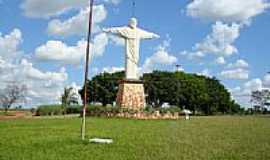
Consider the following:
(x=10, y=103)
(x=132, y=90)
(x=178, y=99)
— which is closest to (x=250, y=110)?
(x=178, y=99)

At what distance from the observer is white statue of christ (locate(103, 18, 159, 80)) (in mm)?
39969

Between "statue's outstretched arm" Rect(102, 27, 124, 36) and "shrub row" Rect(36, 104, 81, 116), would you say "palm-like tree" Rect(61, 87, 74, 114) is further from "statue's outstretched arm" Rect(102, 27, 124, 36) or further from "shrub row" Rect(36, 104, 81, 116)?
"statue's outstretched arm" Rect(102, 27, 124, 36)

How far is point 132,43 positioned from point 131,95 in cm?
480

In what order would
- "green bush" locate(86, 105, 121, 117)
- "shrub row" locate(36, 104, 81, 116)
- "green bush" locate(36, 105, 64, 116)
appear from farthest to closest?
"shrub row" locate(36, 104, 81, 116) → "green bush" locate(36, 105, 64, 116) → "green bush" locate(86, 105, 121, 117)

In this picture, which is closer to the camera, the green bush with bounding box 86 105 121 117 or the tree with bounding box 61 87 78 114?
the green bush with bounding box 86 105 121 117

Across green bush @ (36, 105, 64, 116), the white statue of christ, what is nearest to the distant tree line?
green bush @ (36, 105, 64, 116)

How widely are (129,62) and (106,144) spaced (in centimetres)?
2686

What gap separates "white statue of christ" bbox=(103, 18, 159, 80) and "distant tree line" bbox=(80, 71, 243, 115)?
30819mm

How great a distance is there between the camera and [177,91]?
73188 mm

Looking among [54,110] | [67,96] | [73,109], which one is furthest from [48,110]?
[67,96]

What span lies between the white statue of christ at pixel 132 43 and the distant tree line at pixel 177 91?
30819 millimetres

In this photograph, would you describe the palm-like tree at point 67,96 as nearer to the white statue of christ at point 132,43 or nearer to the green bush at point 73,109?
the green bush at point 73,109

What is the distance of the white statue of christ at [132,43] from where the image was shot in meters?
40.0

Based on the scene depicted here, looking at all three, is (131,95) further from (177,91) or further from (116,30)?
(177,91)
